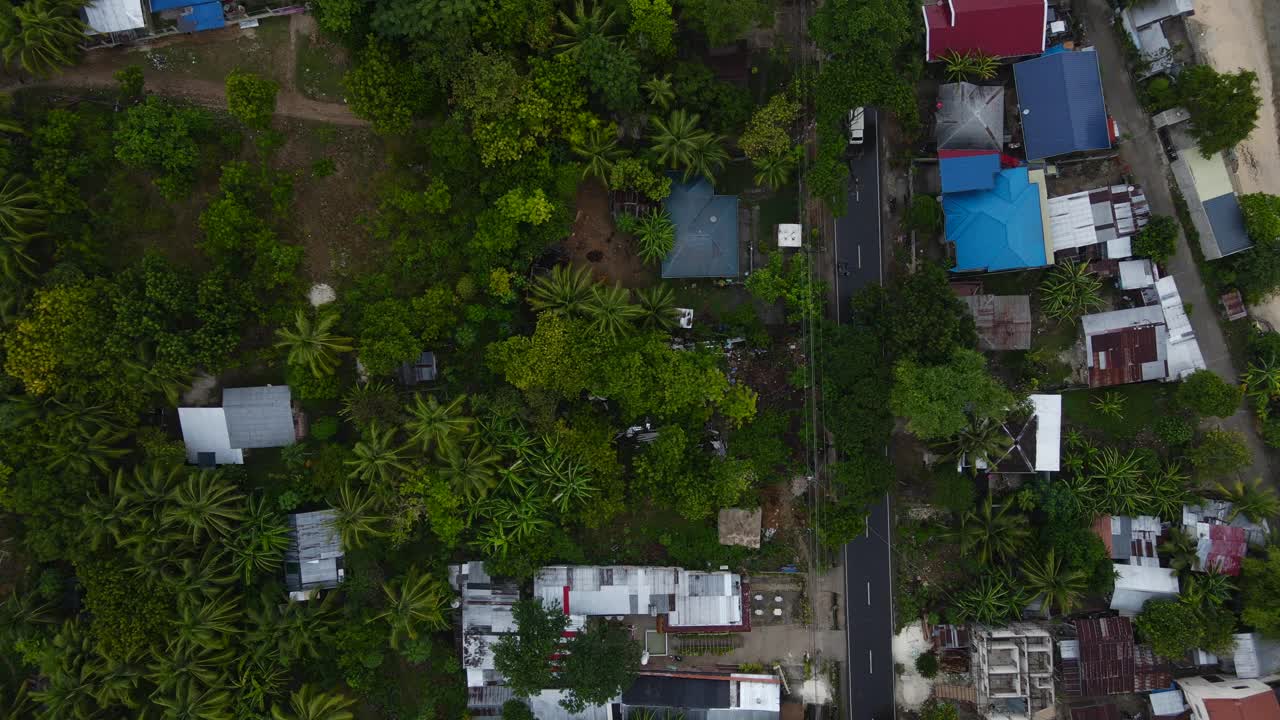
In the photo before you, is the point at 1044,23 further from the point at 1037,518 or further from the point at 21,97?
the point at 21,97

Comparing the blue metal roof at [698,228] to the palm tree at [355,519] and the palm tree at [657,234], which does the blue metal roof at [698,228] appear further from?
the palm tree at [355,519]

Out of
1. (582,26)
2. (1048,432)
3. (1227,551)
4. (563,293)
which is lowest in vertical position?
(1227,551)

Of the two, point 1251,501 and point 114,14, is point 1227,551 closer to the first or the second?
point 1251,501

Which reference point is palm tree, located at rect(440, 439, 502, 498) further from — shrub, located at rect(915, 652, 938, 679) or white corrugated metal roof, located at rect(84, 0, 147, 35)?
white corrugated metal roof, located at rect(84, 0, 147, 35)

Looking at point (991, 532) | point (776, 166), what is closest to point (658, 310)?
point (776, 166)

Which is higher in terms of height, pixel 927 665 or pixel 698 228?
pixel 698 228

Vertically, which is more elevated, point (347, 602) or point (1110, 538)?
point (1110, 538)

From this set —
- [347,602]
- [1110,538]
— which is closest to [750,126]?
[1110,538]
